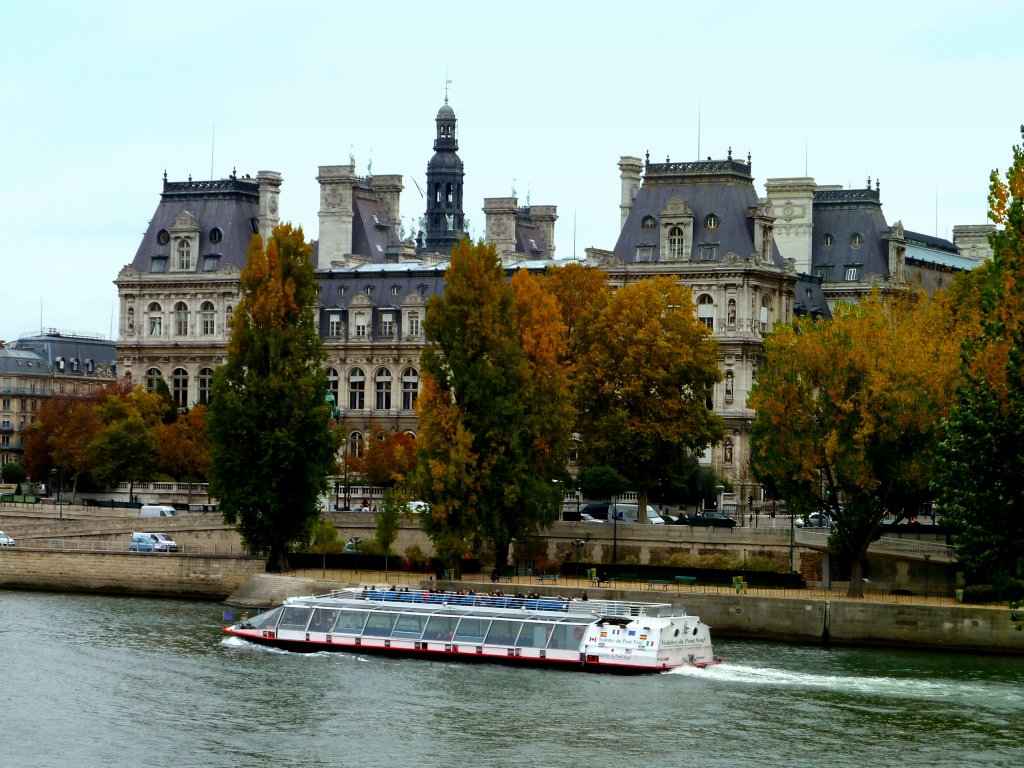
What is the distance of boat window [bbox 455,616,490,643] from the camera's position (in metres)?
79.4

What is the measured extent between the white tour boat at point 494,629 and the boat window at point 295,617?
0.04 metres

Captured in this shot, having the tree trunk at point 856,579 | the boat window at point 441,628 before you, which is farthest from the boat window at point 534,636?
the tree trunk at point 856,579

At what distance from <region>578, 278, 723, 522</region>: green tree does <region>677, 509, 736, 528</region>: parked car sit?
9.07 ft

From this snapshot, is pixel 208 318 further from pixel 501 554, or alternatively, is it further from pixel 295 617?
pixel 295 617

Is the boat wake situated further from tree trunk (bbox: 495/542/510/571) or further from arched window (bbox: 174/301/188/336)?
arched window (bbox: 174/301/188/336)

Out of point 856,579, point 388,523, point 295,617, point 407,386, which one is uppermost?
point 407,386

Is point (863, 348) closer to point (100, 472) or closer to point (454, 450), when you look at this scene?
point (454, 450)

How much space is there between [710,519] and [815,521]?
549 cm

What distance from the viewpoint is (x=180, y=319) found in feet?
502

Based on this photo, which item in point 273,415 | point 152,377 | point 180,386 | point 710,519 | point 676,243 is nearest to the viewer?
point 273,415

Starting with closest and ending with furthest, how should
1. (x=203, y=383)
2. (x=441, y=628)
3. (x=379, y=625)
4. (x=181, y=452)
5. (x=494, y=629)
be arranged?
(x=494, y=629) < (x=441, y=628) < (x=379, y=625) < (x=181, y=452) < (x=203, y=383)

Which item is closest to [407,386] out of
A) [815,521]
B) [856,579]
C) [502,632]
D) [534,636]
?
[815,521]

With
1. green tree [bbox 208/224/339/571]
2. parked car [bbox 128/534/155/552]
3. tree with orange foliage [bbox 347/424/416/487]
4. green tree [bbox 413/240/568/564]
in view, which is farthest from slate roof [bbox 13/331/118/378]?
green tree [bbox 413/240/568/564]

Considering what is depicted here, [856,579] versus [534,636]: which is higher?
[856,579]
